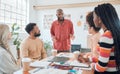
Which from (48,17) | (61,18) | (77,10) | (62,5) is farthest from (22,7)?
(61,18)

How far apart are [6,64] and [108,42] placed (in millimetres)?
1019

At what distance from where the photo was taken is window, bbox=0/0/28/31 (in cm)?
470

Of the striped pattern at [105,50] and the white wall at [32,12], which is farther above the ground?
the white wall at [32,12]

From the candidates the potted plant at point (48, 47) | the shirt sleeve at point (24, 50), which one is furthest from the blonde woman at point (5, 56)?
the potted plant at point (48, 47)

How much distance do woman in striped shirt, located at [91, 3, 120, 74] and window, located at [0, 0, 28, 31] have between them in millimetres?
3712

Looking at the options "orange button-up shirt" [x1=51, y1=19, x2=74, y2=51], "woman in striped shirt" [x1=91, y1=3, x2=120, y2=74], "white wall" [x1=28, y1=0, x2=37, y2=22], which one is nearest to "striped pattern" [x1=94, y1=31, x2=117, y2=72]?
"woman in striped shirt" [x1=91, y1=3, x2=120, y2=74]

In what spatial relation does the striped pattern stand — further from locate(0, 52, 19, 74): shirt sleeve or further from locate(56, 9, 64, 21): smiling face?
locate(56, 9, 64, 21): smiling face

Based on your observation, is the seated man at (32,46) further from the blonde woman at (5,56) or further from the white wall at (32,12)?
the white wall at (32,12)

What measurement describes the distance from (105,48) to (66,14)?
4.18 metres

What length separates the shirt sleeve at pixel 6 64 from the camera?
66.7 inches

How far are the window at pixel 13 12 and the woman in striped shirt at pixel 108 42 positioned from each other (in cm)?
371

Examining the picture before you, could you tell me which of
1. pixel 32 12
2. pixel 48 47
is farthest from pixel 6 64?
pixel 32 12

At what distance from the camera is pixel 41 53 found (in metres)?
2.91

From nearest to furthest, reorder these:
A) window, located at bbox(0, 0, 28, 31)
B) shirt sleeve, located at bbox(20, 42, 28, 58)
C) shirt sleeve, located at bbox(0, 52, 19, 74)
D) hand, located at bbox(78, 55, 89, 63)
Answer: shirt sleeve, located at bbox(0, 52, 19, 74), hand, located at bbox(78, 55, 89, 63), shirt sleeve, located at bbox(20, 42, 28, 58), window, located at bbox(0, 0, 28, 31)
